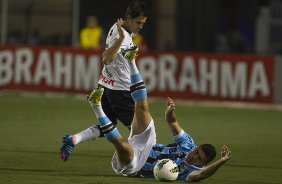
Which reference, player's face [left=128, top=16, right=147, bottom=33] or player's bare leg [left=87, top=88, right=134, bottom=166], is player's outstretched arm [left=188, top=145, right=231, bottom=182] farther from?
player's face [left=128, top=16, right=147, bottom=33]

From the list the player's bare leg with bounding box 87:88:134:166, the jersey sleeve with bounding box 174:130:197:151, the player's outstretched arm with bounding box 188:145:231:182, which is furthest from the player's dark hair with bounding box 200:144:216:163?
the player's bare leg with bounding box 87:88:134:166

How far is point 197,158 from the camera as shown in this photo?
10.6 meters

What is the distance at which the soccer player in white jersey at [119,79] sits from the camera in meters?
11.6

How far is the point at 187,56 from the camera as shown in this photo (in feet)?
75.9

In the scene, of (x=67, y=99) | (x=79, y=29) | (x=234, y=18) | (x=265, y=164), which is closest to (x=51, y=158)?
(x=265, y=164)

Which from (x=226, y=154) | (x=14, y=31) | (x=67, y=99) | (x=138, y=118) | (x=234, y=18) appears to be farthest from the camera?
(x=234, y=18)

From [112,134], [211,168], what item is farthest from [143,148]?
[211,168]

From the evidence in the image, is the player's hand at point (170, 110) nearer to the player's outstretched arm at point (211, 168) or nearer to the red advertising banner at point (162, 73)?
the player's outstretched arm at point (211, 168)

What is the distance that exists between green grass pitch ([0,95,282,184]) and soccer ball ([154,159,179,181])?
0.27 m

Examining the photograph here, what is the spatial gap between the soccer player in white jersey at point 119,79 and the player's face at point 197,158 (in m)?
1.60

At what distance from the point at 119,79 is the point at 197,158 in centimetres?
200

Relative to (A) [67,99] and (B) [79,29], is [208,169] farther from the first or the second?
(B) [79,29]

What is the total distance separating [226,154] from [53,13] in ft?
63.3

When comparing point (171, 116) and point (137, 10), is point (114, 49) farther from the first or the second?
point (171, 116)
